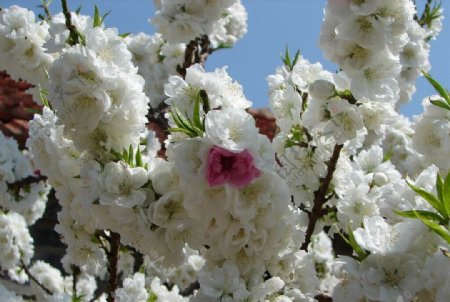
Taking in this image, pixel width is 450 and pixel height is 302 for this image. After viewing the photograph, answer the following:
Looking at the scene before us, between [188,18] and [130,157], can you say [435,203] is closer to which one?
[130,157]

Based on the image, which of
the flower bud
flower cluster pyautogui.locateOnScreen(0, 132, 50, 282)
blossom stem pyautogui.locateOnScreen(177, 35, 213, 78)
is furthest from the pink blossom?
blossom stem pyautogui.locateOnScreen(177, 35, 213, 78)

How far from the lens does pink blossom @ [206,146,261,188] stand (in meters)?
1.22

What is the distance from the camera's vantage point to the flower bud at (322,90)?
1629mm

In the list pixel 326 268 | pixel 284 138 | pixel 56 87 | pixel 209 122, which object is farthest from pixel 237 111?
pixel 326 268

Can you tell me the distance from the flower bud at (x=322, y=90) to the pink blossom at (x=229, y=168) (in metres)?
0.48

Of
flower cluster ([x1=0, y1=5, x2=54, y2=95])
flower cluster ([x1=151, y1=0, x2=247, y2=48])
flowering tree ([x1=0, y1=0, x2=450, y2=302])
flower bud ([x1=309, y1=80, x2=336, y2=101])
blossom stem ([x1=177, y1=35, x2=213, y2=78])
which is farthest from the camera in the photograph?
blossom stem ([x1=177, y1=35, x2=213, y2=78])

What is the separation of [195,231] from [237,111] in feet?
1.09

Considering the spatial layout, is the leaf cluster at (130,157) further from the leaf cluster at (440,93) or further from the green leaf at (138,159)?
the leaf cluster at (440,93)

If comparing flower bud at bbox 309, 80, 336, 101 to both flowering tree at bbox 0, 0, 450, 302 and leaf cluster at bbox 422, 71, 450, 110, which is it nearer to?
flowering tree at bbox 0, 0, 450, 302

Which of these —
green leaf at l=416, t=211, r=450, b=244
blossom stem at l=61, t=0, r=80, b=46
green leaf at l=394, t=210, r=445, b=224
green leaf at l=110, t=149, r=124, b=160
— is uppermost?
blossom stem at l=61, t=0, r=80, b=46

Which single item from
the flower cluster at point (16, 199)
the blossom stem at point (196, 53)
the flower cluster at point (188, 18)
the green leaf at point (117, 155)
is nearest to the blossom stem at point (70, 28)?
the green leaf at point (117, 155)

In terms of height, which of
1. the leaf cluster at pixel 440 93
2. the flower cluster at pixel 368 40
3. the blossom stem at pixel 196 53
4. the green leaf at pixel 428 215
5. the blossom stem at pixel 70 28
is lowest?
the green leaf at pixel 428 215

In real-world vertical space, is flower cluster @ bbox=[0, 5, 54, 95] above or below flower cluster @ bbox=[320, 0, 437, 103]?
above

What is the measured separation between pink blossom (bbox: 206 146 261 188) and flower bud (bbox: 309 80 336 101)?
0.48 meters
